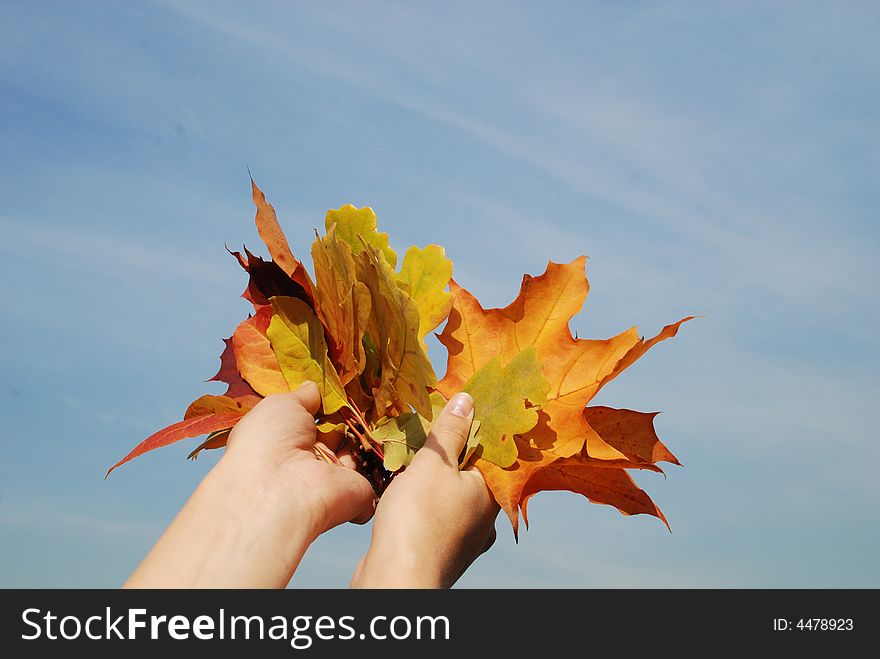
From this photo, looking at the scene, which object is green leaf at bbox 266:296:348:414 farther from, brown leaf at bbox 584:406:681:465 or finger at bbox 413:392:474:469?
brown leaf at bbox 584:406:681:465

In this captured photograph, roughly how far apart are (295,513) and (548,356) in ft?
1.85

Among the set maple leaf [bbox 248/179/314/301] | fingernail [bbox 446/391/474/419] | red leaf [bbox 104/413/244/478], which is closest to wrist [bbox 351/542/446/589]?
fingernail [bbox 446/391/474/419]

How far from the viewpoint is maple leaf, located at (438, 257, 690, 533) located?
1.48 m

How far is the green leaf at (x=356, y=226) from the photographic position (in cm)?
159

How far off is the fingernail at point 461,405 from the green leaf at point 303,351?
218 millimetres

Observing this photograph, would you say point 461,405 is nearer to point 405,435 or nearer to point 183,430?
point 405,435

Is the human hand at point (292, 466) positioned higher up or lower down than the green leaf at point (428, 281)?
lower down

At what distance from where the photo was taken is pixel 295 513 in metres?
1.43

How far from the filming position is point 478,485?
4.86ft

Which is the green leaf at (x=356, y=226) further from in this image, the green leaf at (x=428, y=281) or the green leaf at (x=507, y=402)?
the green leaf at (x=507, y=402)

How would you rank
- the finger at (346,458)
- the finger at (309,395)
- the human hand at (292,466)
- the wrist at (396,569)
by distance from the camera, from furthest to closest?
the finger at (346,458)
the finger at (309,395)
the human hand at (292,466)
the wrist at (396,569)

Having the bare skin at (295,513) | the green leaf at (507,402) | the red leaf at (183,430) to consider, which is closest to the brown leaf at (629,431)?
the green leaf at (507,402)

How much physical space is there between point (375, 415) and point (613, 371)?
46 centimetres
